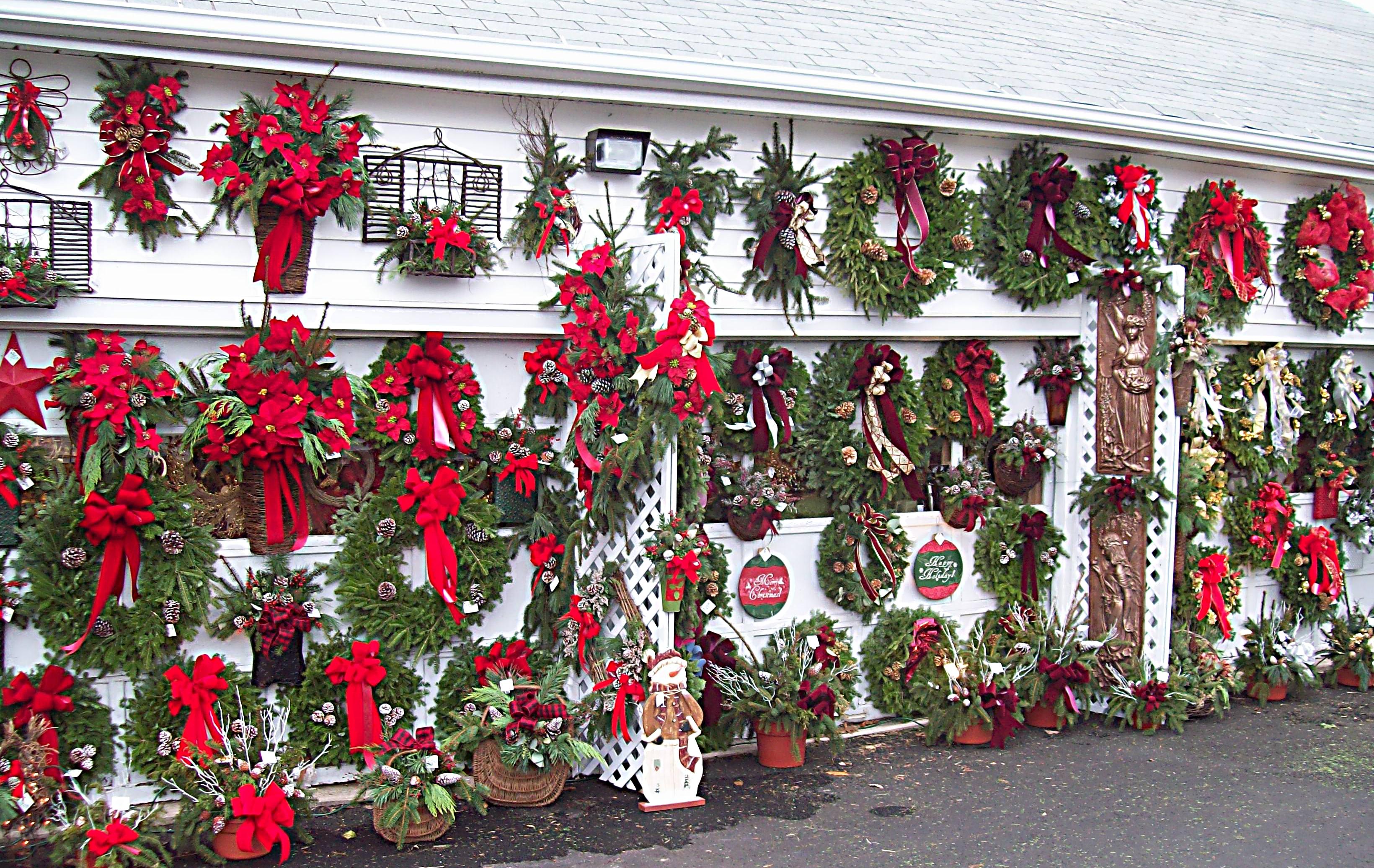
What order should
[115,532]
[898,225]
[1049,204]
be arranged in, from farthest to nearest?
[1049,204] → [898,225] → [115,532]

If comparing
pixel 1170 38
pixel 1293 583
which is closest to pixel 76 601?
pixel 1293 583

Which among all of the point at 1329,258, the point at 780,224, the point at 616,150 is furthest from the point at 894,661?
the point at 1329,258

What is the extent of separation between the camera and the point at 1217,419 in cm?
782

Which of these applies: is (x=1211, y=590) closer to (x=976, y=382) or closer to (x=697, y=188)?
(x=976, y=382)

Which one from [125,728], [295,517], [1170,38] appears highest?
[1170,38]

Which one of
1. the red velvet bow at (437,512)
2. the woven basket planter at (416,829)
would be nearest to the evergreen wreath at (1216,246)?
the red velvet bow at (437,512)

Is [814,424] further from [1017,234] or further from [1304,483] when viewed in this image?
[1304,483]

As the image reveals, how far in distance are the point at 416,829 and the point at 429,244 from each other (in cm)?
281

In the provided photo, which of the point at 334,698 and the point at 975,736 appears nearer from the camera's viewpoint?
the point at 334,698

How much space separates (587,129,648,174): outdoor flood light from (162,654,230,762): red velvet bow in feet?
10.4

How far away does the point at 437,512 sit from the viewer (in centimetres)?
588

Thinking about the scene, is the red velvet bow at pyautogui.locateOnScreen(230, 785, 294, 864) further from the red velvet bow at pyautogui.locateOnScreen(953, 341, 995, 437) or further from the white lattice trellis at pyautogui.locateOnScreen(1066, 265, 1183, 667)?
the white lattice trellis at pyautogui.locateOnScreen(1066, 265, 1183, 667)

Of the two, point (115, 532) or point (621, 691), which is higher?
point (115, 532)

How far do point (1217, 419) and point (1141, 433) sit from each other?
704 mm
